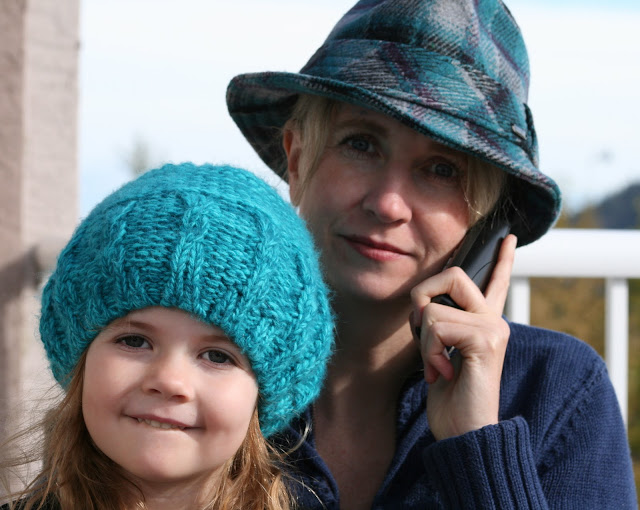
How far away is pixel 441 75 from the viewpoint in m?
1.90

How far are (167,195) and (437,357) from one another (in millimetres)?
711

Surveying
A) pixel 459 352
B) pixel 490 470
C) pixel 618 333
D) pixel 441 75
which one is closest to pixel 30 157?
pixel 441 75

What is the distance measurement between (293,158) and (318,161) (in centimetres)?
19

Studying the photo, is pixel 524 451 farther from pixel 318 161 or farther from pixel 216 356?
pixel 318 161

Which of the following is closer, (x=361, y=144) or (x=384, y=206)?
(x=384, y=206)

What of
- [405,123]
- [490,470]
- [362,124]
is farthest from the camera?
[362,124]

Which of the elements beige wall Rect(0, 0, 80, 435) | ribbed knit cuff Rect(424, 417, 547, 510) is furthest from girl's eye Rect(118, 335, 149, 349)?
beige wall Rect(0, 0, 80, 435)

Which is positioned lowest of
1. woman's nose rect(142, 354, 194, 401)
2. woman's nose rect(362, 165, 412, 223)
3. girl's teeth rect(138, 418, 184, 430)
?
girl's teeth rect(138, 418, 184, 430)

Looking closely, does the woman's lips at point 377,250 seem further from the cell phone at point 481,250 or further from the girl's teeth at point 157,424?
the girl's teeth at point 157,424

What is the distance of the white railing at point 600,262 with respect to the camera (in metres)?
2.58

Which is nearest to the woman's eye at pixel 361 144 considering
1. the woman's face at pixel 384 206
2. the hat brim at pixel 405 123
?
the woman's face at pixel 384 206

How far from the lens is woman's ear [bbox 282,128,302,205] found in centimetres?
220

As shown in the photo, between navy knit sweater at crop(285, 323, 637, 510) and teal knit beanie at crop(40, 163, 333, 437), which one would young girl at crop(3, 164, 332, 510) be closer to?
teal knit beanie at crop(40, 163, 333, 437)

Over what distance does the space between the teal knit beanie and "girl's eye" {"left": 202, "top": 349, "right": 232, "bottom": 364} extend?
0.13ft
